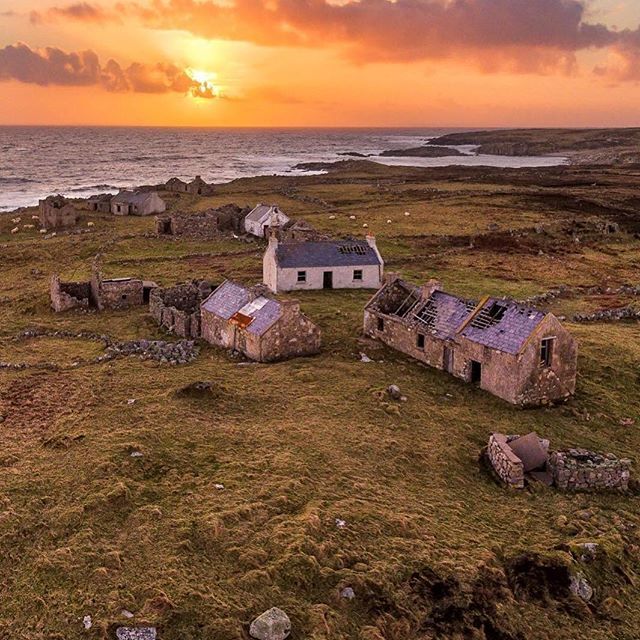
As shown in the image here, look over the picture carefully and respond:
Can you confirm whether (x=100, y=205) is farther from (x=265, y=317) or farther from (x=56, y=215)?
(x=265, y=317)

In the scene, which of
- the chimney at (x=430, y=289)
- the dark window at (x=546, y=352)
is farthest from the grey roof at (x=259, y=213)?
the dark window at (x=546, y=352)

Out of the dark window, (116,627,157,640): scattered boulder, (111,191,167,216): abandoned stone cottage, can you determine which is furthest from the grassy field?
(111,191,167,216): abandoned stone cottage

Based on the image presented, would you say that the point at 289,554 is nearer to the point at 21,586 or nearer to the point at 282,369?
the point at 21,586

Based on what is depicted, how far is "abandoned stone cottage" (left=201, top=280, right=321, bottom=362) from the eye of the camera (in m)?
29.4

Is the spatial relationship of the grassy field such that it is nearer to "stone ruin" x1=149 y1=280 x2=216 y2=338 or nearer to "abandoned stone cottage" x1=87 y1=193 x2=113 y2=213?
"stone ruin" x1=149 y1=280 x2=216 y2=338

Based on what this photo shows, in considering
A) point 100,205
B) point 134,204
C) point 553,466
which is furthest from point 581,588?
point 100,205

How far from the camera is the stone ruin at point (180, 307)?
33344 mm

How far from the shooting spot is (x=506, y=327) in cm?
2602

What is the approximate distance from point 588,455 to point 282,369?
13.2m

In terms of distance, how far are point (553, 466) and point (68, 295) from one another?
31167 mm

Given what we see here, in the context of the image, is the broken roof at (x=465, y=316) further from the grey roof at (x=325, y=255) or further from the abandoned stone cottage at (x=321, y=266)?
the grey roof at (x=325, y=255)

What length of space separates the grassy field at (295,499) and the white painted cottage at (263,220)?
2910 cm

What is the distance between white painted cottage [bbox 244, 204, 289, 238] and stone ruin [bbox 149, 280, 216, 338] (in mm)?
26182

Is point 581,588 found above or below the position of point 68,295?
below
